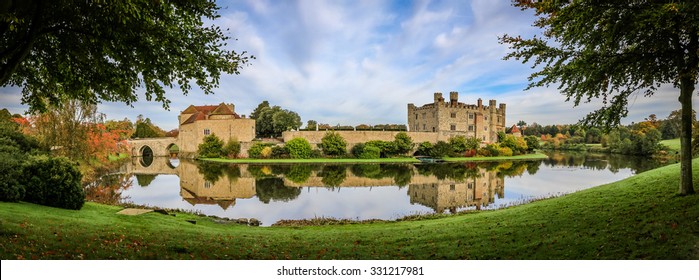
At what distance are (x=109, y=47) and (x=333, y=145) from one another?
114 feet

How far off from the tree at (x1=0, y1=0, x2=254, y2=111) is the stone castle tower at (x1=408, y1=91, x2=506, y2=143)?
4219 centimetres

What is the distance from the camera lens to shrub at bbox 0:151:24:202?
8250mm

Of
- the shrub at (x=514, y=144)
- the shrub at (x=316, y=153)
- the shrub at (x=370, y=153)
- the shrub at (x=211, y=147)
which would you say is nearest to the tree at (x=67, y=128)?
the shrub at (x=211, y=147)

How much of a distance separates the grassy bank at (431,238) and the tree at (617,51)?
6.06ft

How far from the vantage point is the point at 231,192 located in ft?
60.1

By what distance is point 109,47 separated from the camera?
19.5ft

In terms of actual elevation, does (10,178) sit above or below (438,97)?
below

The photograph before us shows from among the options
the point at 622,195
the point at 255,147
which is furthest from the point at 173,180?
the point at 622,195

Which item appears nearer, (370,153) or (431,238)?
(431,238)

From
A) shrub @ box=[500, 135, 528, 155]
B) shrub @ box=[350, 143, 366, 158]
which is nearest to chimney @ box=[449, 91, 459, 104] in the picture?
shrub @ box=[500, 135, 528, 155]

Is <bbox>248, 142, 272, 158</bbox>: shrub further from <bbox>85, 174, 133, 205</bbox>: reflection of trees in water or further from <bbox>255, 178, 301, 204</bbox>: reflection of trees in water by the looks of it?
<bbox>255, 178, 301, 204</bbox>: reflection of trees in water

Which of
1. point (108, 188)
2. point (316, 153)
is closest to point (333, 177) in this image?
point (108, 188)

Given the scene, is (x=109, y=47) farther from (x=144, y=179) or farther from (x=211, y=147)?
(x=211, y=147)

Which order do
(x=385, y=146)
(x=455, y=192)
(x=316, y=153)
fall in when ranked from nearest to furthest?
(x=455, y=192) → (x=316, y=153) → (x=385, y=146)
